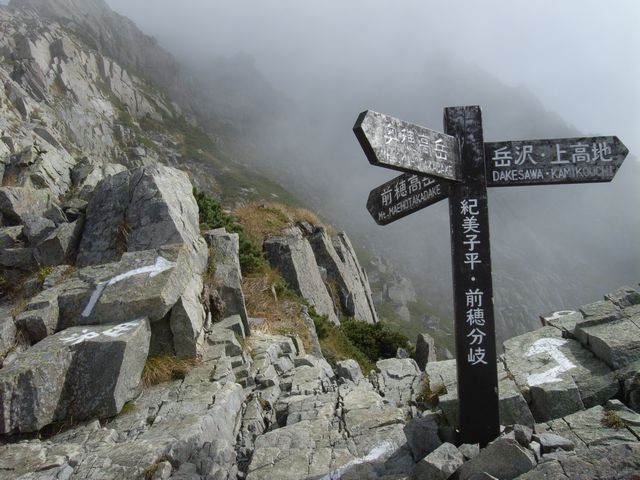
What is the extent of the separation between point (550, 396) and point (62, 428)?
792cm

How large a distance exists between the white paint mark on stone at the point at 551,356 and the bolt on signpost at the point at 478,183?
1.86 metres

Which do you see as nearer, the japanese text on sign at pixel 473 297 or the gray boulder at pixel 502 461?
the gray boulder at pixel 502 461

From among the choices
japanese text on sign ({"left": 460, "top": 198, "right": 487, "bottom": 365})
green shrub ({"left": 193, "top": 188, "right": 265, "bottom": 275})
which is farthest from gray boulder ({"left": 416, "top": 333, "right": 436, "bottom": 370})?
A: japanese text on sign ({"left": 460, "top": 198, "right": 487, "bottom": 365})

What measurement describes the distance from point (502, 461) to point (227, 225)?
45.3 feet

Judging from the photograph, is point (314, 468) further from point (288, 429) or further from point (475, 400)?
point (475, 400)

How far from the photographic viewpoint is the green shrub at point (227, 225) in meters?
15.5

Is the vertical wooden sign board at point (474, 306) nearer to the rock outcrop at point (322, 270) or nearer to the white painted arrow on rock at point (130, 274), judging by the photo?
the white painted arrow on rock at point (130, 274)

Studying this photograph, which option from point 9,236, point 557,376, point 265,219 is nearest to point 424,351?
point 265,219

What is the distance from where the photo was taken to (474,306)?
561 cm

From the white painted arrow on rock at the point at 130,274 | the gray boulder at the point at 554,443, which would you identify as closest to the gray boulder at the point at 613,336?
the gray boulder at the point at 554,443

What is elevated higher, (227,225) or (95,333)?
(227,225)

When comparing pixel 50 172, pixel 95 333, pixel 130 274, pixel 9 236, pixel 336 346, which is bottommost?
pixel 336 346

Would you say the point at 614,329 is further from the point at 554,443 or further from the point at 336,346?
the point at 336,346

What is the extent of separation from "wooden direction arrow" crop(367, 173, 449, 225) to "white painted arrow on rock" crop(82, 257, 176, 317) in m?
5.35
